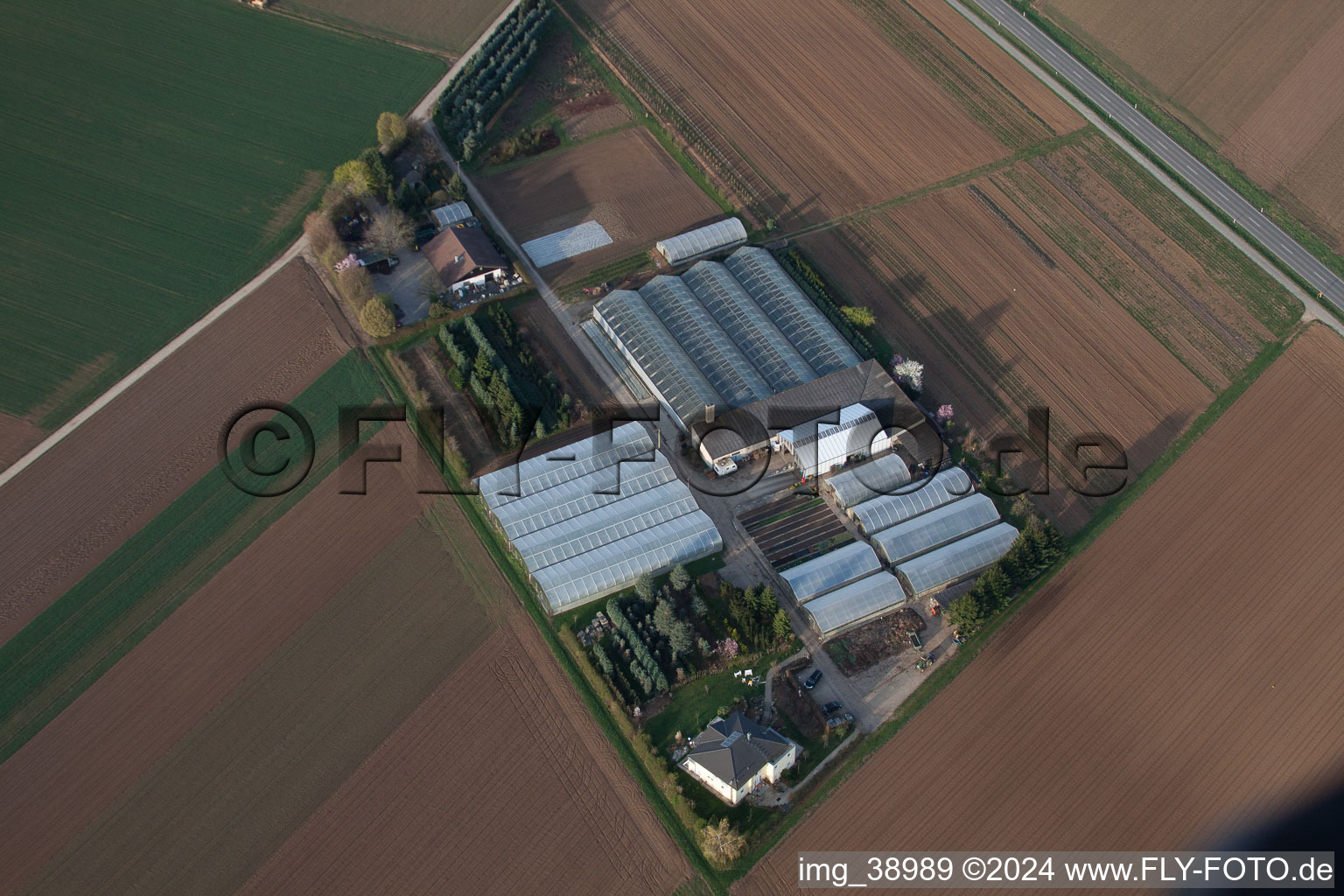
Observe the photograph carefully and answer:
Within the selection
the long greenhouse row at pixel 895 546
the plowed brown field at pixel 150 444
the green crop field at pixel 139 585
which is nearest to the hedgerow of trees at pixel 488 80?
the plowed brown field at pixel 150 444

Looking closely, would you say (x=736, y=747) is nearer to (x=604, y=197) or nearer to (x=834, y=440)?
(x=834, y=440)

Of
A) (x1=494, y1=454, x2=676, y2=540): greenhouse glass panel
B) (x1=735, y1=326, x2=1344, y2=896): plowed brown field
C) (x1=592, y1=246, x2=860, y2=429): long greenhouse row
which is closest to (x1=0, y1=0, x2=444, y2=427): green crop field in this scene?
(x1=592, y1=246, x2=860, y2=429): long greenhouse row

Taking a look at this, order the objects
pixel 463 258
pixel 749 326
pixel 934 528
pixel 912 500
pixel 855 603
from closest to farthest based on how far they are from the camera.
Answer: pixel 855 603
pixel 934 528
pixel 912 500
pixel 749 326
pixel 463 258

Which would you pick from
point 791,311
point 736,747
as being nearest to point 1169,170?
point 791,311

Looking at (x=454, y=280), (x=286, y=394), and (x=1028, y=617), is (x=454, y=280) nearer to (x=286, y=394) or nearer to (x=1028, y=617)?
(x=286, y=394)

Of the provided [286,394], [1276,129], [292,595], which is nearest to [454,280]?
[286,394]

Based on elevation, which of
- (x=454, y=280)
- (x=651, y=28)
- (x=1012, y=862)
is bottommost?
(x=1012, y=862)
